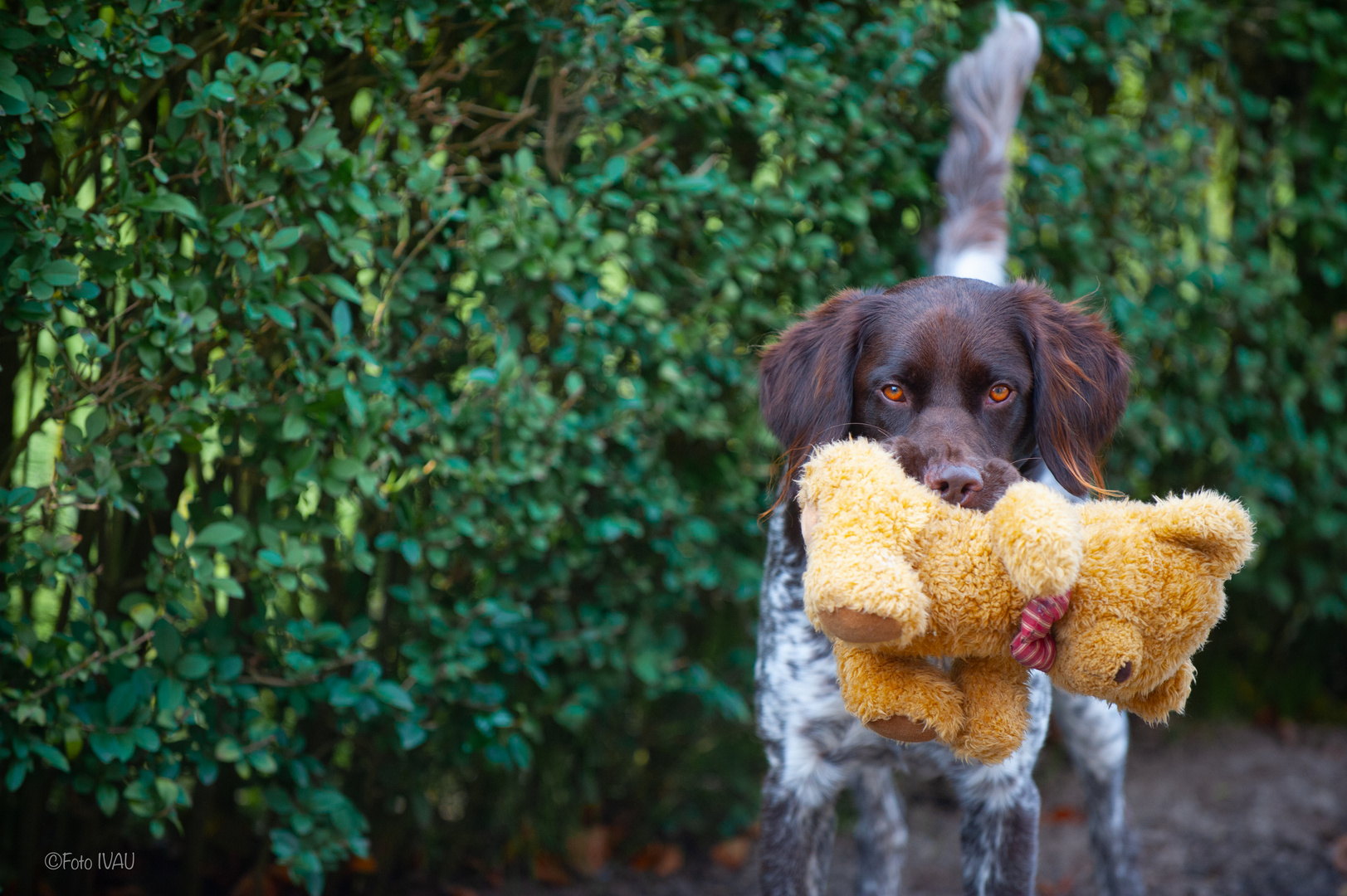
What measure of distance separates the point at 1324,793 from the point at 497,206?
12.0 feet

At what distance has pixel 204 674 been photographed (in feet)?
7.61

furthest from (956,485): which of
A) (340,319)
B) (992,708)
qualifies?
(340,319)

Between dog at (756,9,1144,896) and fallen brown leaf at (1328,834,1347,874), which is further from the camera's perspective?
fallen brown leaf at (1328,834,1347,874)

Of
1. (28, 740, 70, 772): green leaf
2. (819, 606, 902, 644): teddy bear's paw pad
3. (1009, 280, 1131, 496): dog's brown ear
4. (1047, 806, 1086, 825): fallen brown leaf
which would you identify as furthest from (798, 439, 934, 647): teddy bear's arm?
(1047, 806, 1086, 825): fallen brown leaf

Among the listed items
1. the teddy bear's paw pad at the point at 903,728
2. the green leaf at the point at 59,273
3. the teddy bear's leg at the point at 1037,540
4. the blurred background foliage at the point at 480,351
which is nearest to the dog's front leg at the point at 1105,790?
the blurred background foliage at the point at 480,351

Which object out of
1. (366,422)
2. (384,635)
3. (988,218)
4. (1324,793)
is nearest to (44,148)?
(366,422)

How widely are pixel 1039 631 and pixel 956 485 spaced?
31cm

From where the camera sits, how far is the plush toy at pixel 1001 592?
1.40 meters

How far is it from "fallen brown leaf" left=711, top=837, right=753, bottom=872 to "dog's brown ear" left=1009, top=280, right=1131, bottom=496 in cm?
194

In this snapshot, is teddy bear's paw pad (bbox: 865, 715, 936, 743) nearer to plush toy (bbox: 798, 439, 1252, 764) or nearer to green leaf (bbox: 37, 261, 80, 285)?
plush toy (bbox: 798, 439, 1252, 764)

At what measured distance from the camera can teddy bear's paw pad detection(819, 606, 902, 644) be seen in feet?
4.52

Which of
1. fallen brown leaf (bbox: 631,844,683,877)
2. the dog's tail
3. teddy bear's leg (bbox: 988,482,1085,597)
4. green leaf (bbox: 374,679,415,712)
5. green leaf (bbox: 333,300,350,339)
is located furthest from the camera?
fallen brown leaf (bbox: 631,844,683,877)

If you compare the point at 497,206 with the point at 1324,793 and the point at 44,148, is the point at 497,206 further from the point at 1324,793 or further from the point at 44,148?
the point at 1324,793

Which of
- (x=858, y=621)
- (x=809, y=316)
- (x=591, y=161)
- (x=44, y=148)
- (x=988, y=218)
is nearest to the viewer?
(x=858, y=621)
